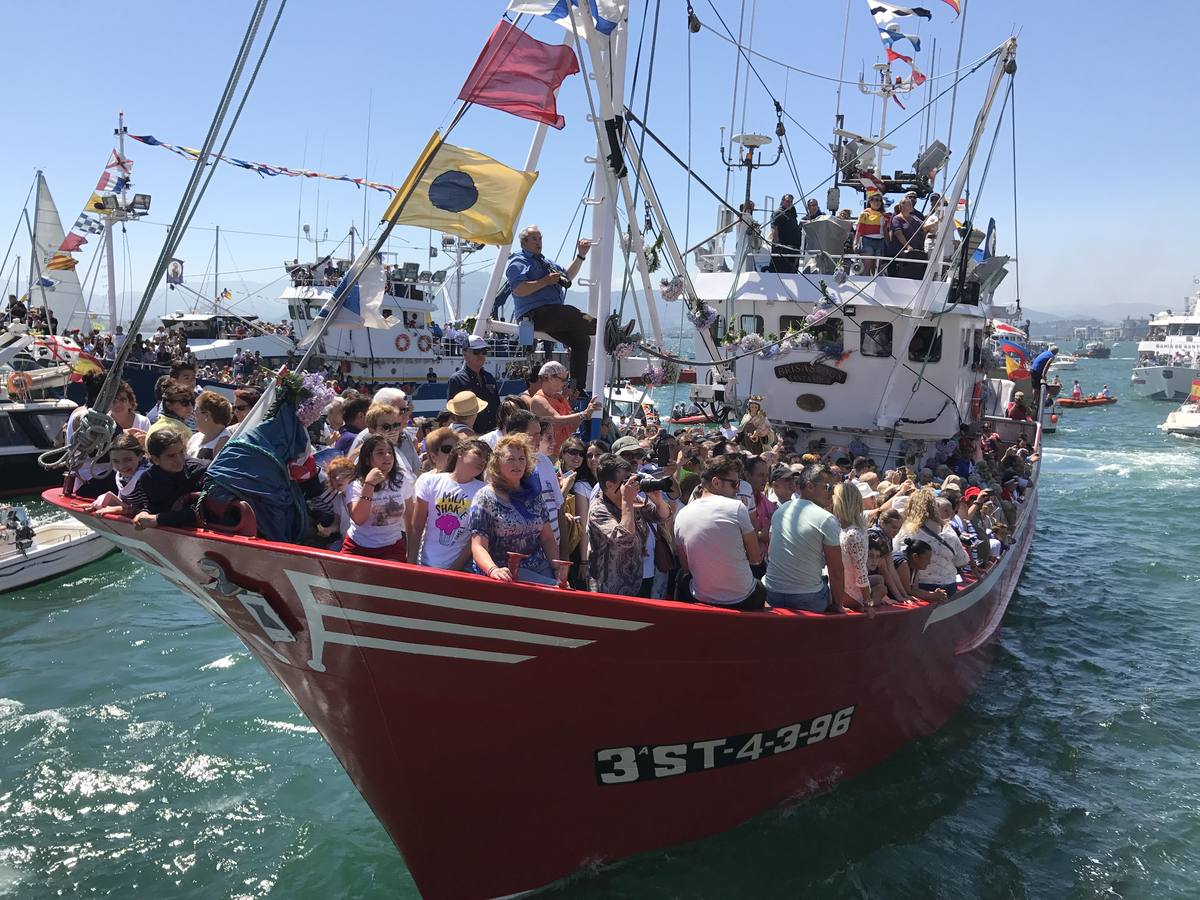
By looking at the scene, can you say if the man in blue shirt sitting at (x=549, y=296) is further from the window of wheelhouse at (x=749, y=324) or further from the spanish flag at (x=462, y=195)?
the window of wheelhouse at (x=749, y=324)

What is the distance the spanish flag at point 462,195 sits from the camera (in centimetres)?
546

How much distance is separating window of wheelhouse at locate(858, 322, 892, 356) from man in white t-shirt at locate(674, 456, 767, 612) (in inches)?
342

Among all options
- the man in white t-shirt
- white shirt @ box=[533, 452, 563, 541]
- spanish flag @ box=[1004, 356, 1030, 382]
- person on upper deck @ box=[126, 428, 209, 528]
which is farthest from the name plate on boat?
spanish flag @ box=[1004, 356, 1030, 382]

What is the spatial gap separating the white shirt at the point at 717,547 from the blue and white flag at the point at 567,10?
3706 mm

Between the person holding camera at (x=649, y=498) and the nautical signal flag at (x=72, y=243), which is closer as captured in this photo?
the person holding camera at (x=649, y=498)

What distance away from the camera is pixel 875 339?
13031mm

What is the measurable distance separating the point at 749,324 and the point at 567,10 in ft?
25.5

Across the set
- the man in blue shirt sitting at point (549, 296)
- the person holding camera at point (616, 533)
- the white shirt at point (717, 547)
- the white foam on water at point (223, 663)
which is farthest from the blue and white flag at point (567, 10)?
the white foam on water at point (223, 663)

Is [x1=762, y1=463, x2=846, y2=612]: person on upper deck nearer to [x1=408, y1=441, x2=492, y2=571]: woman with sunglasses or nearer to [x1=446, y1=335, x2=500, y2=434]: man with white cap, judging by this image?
[x1=408, y1=441, x2=492, y2=571]: woman with sunglasses

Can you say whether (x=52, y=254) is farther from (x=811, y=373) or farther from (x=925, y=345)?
(x=925, y=345)

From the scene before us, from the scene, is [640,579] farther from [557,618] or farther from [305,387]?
[305,387]

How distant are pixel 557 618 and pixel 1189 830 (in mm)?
6190

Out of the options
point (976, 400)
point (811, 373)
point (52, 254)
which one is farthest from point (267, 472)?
point (52, 254)

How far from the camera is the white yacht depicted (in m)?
61.0
